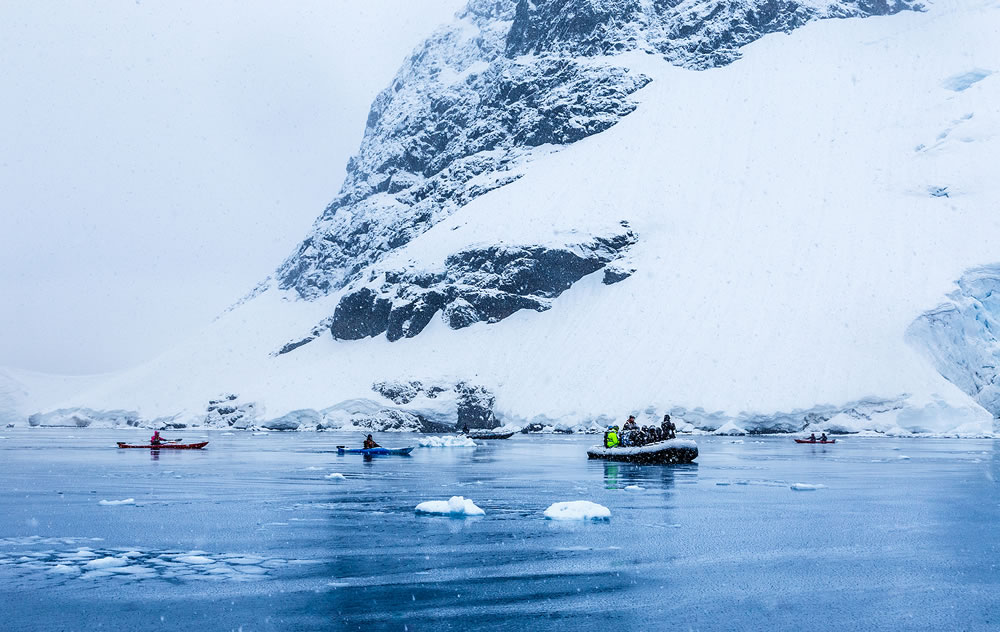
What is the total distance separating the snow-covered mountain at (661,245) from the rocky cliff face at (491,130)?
45 centimetres

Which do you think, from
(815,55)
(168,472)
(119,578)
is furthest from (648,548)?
(815,55)

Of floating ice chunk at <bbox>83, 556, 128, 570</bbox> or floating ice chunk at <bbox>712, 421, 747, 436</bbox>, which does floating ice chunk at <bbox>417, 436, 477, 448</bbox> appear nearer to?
floating ice chunk at <bbox>712, 421, 747, 436</bbox>

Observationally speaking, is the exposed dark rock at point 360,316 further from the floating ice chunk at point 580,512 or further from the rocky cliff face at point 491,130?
the floating ice chunk at point 580,512

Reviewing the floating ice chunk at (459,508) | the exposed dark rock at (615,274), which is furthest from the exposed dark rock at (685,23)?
the floating ice chunk at (459,508)

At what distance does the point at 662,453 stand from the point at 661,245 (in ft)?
225

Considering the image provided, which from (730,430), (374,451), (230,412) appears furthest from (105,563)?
(230,412)

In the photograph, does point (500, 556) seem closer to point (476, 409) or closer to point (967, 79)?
point (476, 409)

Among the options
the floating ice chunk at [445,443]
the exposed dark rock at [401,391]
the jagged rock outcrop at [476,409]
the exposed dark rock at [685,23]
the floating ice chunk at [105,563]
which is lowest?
the floating ice chunk at [445,443]

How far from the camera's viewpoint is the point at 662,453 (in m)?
40.0

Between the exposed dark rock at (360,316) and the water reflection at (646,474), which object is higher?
the exposed dark rock at (360,316)

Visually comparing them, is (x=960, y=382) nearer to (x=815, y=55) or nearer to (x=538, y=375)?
(x=538, y=375)

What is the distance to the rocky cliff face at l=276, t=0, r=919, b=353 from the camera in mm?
117188

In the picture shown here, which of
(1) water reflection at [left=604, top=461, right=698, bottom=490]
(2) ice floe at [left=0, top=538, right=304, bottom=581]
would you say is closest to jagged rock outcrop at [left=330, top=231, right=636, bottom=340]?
(1) water reflection at [left=604, top=461, right=698, bottom=490]

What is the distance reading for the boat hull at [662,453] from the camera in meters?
39.7
